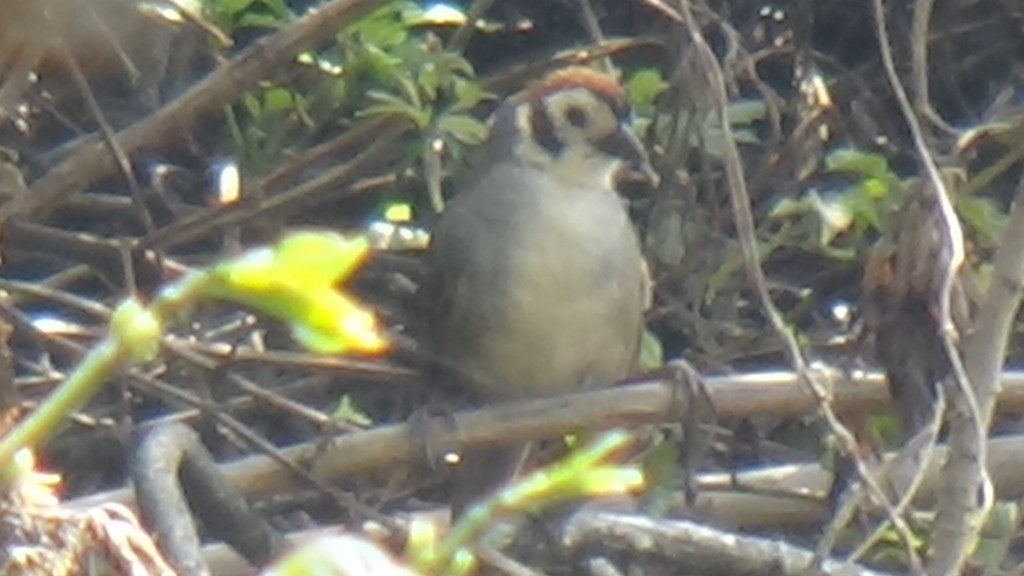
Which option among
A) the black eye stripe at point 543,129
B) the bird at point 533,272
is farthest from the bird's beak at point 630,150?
the black eye stripe at point 543,129

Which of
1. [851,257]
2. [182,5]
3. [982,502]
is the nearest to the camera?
[982,502]

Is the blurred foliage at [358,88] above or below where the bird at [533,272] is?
above

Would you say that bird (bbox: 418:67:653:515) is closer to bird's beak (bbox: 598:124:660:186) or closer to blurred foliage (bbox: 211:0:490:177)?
bird's beak (bbox: 598:124:660:186)

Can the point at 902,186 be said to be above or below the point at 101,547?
below

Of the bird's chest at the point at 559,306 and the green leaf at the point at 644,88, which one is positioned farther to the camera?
the bird's chest at the point at 559,306

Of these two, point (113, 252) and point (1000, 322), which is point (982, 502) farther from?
point (113, 252)

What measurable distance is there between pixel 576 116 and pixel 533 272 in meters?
0.23

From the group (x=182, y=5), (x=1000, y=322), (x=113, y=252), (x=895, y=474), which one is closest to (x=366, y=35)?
(x=113, y=252)

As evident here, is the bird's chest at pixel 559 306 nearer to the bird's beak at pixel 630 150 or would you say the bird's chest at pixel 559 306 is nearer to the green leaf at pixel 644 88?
the bird's beak at pixel 630 150

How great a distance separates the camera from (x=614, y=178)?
3.53 m

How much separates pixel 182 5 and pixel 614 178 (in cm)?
137

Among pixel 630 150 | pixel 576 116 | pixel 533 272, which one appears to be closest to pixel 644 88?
pixel 630 150

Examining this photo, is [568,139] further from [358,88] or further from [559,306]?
[358,88]

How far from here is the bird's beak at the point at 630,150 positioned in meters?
3.16
